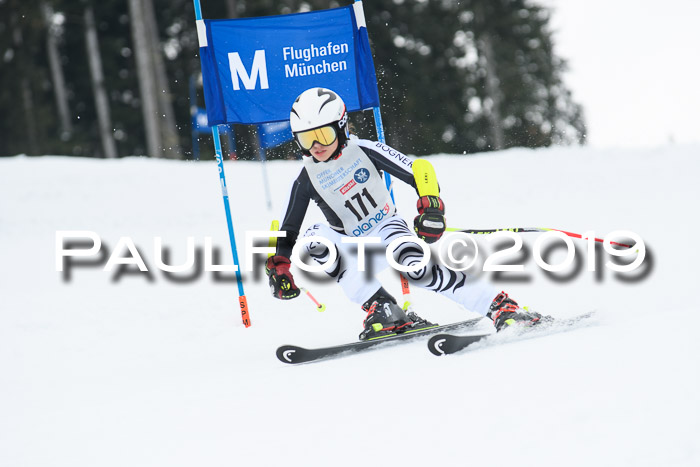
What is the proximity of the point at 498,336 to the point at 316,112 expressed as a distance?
1.78m

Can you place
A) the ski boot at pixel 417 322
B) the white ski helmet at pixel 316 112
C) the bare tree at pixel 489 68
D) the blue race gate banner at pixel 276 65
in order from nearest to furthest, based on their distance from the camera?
the white ski helmet at pixel 316 112, the ski boot at pixel 417 322, the blue race gate banner at pixel 276 65, the bare tree at pixel 489 68

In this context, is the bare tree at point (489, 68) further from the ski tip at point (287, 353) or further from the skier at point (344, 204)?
the ski tip at point (287, 353)

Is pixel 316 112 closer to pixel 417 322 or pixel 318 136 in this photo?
pixel 318 136

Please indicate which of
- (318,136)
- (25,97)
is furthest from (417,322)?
(25,97)

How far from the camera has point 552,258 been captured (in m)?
8.37

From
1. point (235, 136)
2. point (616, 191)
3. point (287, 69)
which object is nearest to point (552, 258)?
point (616, 191)

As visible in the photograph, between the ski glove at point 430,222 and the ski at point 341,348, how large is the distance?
734 mm

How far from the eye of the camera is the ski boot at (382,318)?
4766 millimetres

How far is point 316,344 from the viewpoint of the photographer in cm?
537

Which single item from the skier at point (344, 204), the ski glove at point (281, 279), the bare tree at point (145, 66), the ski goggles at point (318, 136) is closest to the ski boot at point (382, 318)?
the skier at point (344, 204)

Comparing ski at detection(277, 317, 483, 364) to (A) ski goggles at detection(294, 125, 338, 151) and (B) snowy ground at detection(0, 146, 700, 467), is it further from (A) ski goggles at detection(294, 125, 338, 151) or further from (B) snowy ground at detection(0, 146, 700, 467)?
(A) ski goggles at detection(294, 125, 338, 151)

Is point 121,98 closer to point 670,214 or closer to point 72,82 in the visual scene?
point 72,82

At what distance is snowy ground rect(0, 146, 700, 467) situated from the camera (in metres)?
2.55

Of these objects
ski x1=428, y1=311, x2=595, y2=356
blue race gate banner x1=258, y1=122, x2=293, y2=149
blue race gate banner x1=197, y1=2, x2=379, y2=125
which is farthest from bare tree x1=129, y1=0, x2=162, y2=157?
ski x1=428, y1=311, x2=595, y2=356
